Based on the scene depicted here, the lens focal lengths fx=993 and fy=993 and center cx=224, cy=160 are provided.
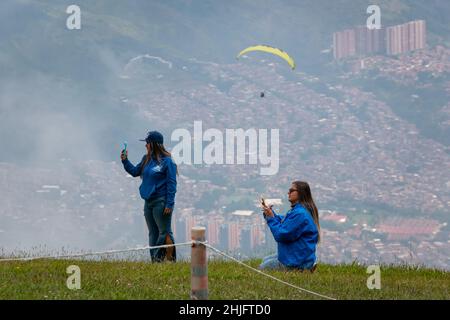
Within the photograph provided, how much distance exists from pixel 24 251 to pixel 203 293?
8.55 metres

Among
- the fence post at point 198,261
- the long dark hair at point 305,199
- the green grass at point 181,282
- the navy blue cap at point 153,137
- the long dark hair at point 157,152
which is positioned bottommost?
the green grass at point 181,282

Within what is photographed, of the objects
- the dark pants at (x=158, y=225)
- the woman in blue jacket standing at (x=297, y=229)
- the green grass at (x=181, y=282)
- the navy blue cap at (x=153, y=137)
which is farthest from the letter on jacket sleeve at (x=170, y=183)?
the woman in blue jacket standing at (x=297, y=229)

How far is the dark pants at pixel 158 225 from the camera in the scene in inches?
718

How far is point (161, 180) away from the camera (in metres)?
18.3

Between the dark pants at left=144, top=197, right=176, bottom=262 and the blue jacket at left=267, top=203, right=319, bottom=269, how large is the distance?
2415mm

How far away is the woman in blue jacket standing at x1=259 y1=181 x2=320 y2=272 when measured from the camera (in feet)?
52.8

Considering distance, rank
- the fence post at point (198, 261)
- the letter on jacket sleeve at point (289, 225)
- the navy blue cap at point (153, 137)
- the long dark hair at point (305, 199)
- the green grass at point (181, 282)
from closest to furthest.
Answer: the fence post at point (198, 261) → the green grass at point (181, 282) → the letter on jacket sleeve at point (289, 225) → the long dark hair at point (305, 199) → the navy blue cap at point (153, 137)

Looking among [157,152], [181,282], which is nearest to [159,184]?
[157,152]

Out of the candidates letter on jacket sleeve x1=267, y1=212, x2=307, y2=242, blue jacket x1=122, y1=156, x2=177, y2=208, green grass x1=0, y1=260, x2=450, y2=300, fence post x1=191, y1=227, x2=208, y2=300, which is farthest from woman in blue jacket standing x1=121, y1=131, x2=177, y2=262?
fence post x1=191, y1=227, x2=208, y2=300

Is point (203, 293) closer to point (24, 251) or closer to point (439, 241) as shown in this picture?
point (24, 251)

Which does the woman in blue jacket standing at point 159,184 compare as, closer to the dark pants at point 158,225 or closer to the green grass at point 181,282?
the dark pants at point 158,225

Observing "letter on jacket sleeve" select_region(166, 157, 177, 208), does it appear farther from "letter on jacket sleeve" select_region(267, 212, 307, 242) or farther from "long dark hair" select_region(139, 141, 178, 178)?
"letter on jacket sleeve" select_region(267, 212, 307, 242)

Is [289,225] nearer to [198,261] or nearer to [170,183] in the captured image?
[170,183]

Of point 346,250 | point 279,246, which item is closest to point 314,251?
point 279,246
